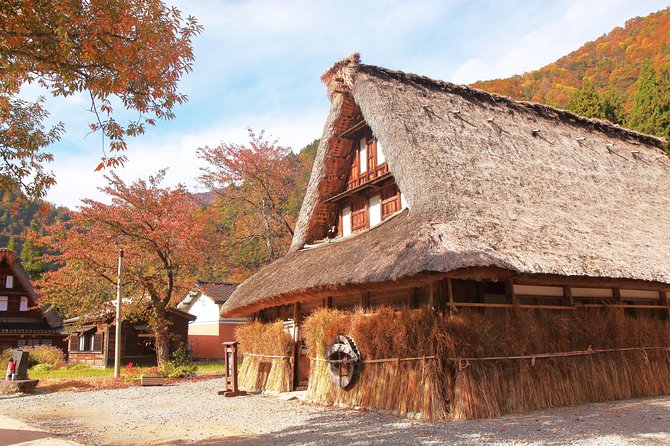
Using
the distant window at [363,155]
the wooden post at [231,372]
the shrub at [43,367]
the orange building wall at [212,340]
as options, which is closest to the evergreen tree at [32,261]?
the orange building wall at [212,340]

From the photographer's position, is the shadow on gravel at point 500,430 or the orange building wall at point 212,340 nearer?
the shadow on gravel at point 500,430

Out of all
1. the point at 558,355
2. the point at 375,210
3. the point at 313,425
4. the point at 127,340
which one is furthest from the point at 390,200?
the point at 127,340

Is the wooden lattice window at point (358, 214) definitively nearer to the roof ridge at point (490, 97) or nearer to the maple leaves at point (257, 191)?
the roof ridge at point (490, 97)

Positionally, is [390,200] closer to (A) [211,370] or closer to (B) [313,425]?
(B) [313,425]

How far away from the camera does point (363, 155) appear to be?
1501cm

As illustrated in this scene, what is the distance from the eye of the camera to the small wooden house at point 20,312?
32.4 metres

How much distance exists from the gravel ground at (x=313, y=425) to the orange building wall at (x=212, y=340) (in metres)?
20.0

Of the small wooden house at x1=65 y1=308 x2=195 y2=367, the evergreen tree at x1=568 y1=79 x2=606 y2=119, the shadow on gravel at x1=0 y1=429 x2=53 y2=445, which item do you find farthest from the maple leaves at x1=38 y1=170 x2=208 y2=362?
the evergreen tree at x1=568 y1=79 x2=606 y2=119

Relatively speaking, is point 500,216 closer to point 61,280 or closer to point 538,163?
point 538,163

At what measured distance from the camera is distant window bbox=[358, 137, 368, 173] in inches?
583

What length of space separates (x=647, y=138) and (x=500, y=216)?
39.2ft

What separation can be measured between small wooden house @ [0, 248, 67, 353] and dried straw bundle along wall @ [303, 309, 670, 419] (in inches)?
1104

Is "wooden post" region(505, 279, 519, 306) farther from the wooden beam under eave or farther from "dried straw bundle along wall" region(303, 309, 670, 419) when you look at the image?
the wooden beam under eave

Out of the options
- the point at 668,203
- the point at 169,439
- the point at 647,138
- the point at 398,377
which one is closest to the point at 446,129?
the point at 398,377
